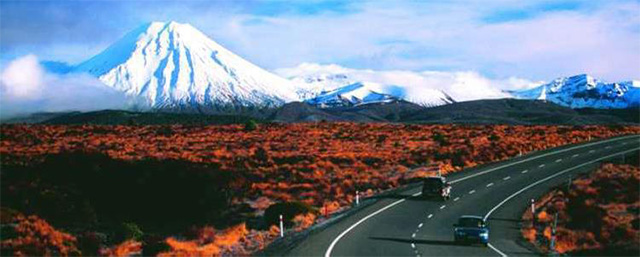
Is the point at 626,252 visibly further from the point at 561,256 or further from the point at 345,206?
the point at 345,206

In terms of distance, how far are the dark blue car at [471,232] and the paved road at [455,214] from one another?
43 cm

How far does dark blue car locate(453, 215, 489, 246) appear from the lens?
3022 cm

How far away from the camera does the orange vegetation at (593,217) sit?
3173cm

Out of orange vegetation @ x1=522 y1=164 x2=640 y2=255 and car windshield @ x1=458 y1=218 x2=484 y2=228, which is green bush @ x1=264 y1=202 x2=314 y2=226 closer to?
car windshield @ x1=458 y1=218 x2=484 y2=228

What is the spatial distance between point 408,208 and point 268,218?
325 inches

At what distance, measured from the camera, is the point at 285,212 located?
128 ft

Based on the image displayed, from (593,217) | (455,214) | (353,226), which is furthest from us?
(455,214)

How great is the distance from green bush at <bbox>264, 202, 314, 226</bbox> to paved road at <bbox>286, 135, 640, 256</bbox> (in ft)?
8.98

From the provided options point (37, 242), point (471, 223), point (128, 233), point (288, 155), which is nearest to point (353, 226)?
point (471, 223)

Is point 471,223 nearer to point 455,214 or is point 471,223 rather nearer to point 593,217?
point 593,217

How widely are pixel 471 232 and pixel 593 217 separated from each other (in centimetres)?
930

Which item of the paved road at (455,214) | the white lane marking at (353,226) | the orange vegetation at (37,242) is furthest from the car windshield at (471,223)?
the orange vegetation at (37,242)

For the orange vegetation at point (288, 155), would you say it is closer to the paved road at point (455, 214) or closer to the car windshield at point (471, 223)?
the paved road at point (455, 214)

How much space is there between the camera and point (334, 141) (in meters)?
88.9
